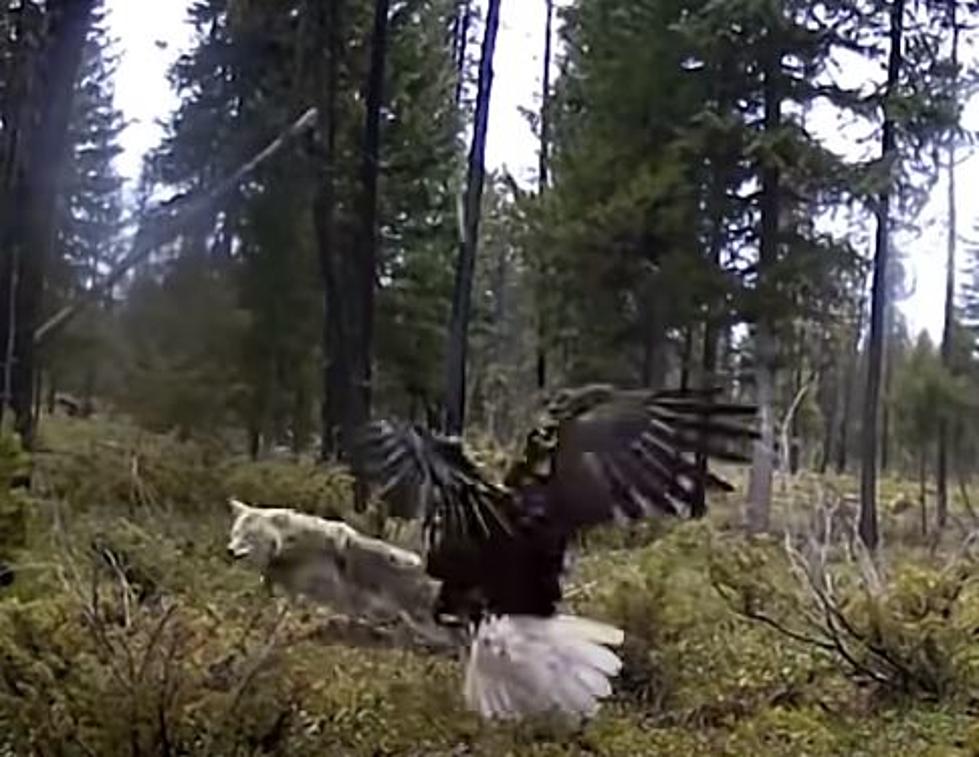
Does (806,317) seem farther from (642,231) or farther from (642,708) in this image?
(642,708)

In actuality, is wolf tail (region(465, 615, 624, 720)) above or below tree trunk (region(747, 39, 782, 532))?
below

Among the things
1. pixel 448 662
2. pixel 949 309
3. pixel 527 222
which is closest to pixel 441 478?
pixel 448 662

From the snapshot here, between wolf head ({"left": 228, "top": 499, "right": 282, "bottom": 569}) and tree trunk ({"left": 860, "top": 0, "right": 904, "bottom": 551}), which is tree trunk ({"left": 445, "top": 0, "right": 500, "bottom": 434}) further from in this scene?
wolf head ({"left": 228, "top": 499, "right": 282, "bottom": 569})

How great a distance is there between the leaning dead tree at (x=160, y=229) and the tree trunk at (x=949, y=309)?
28.8 ft

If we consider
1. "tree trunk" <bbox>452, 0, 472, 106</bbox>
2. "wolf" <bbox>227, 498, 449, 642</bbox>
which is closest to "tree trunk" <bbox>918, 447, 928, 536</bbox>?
"tree trunk" <bbox>452, 0, 472, 106</bbox>

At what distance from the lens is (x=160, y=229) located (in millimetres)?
10070

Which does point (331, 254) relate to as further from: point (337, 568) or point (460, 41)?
point (337, 568)

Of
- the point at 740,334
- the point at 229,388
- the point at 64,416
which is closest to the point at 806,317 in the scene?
the point at 740,334

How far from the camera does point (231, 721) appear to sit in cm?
468

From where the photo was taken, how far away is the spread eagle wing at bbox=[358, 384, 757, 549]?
4645mm

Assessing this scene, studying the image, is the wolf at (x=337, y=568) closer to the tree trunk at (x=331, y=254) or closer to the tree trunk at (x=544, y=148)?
the tree trunk at (x=331, y=254)

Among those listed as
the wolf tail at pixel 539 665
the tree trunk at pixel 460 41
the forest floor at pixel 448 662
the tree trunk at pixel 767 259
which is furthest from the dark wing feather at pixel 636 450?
the tree trunk at pixel 460 41

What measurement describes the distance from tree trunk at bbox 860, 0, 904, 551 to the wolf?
9.91m

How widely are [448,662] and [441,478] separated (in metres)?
2.04
